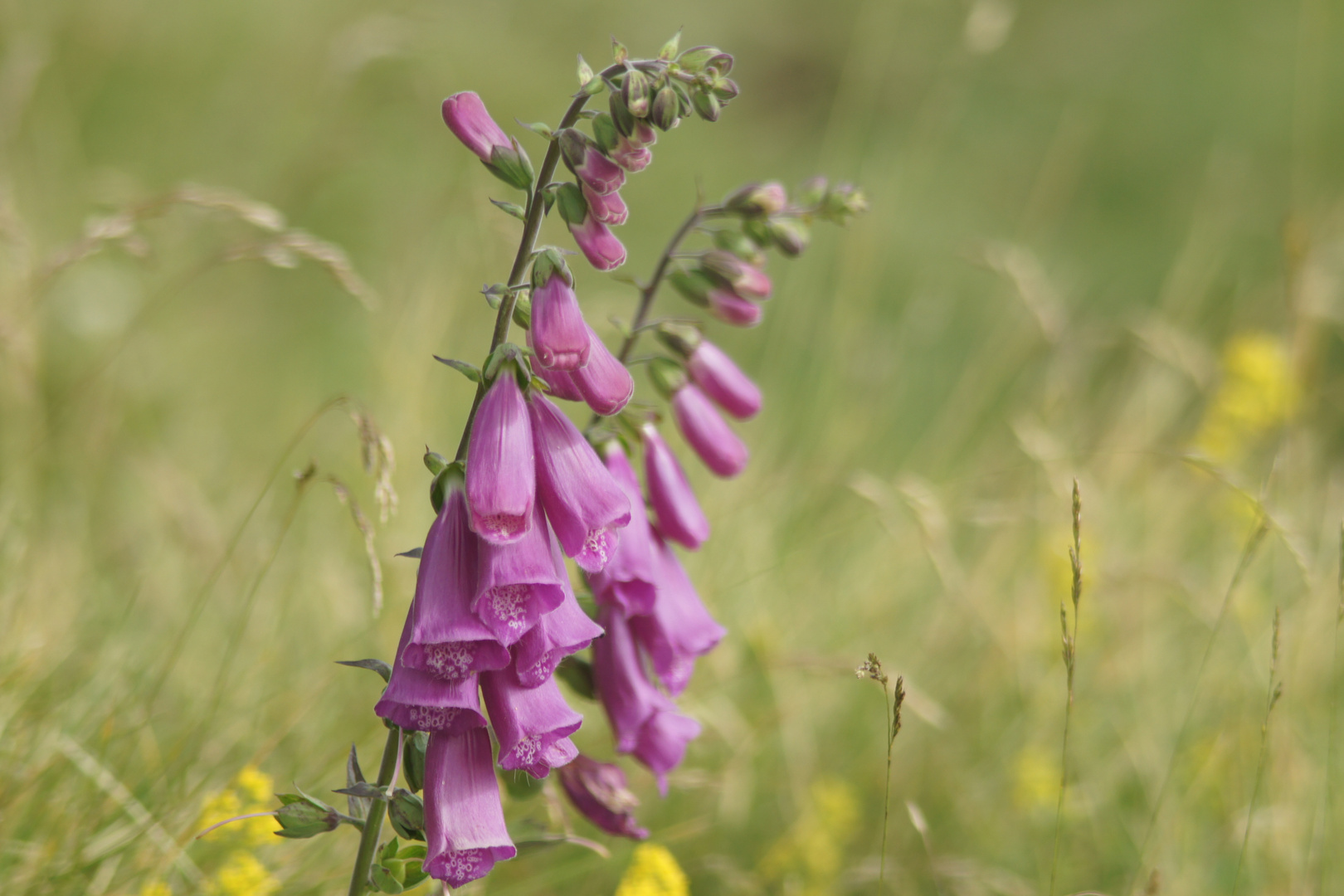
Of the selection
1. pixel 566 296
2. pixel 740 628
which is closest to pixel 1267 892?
pixel 740 628

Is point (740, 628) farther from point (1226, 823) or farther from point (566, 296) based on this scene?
point (566, 296)

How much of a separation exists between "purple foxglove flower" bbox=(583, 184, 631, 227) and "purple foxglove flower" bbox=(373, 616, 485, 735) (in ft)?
2.11

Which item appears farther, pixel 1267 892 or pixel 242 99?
pixel 242 99

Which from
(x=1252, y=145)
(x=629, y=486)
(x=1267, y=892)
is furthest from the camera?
(x=1252, y=145)

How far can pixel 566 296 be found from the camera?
1486mm

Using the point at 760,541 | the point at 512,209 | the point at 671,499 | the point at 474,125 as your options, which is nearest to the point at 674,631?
the point at 671,499

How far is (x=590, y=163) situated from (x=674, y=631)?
0.88m

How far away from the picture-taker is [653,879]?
2.08 metres

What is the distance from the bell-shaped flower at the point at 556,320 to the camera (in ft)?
4.81

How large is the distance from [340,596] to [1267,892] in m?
2.80

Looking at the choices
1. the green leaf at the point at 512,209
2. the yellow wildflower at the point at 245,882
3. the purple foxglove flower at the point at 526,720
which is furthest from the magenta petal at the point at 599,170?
the yellow wildflower at the point at 245,882

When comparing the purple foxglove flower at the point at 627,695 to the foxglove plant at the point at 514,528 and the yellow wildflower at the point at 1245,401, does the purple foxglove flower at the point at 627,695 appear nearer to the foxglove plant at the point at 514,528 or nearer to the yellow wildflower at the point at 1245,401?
the foxglove plant at the point at 514,528

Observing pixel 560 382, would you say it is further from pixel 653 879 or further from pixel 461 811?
pixel 653 879

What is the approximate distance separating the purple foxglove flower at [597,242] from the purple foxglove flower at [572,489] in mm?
226
